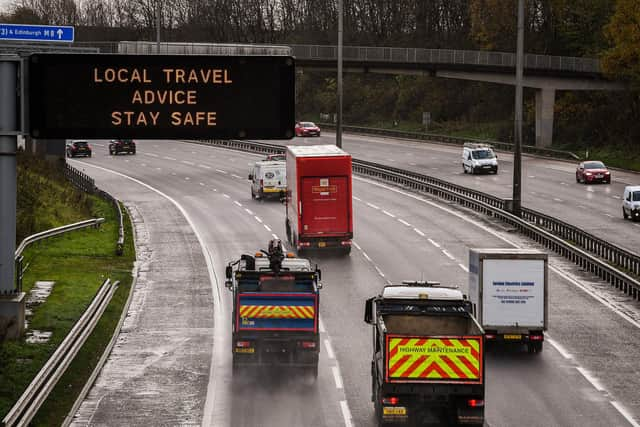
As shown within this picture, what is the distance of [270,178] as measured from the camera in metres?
65.8

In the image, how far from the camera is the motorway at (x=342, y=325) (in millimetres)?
24297

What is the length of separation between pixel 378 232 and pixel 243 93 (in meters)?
30.5

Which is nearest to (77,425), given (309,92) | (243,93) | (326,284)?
(243,93)

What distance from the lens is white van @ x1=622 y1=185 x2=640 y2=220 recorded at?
57094 millimetres

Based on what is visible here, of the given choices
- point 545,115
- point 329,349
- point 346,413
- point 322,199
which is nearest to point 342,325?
point 329,349

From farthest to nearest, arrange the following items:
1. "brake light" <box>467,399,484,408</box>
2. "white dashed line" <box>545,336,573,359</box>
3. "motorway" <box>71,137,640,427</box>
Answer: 1. "white dashed line" <box>545,336,573,359</box>
2. "motorway" <box>71,137,640,427</box>
3. "brake light" <box>467,399,484,408</box>

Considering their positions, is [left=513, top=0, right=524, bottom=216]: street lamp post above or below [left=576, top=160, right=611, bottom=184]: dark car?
above

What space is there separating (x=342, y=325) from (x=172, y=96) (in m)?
12.5

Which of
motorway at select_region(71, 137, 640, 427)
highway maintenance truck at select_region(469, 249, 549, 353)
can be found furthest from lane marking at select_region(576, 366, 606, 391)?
highway maintenance truck at select_region(469, 249, 549, 353)

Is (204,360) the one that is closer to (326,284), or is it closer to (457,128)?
(326,284)

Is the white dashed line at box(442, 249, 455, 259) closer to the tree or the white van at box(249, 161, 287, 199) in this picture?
the white van at box(249, 161, 287, 199)

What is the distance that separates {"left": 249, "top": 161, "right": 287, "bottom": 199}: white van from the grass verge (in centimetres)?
920

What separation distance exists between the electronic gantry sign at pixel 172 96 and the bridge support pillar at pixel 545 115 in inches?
2999

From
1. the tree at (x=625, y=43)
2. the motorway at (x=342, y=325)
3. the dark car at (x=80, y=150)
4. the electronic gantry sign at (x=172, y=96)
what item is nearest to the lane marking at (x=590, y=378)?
the motorway at (x=342, y=325)
